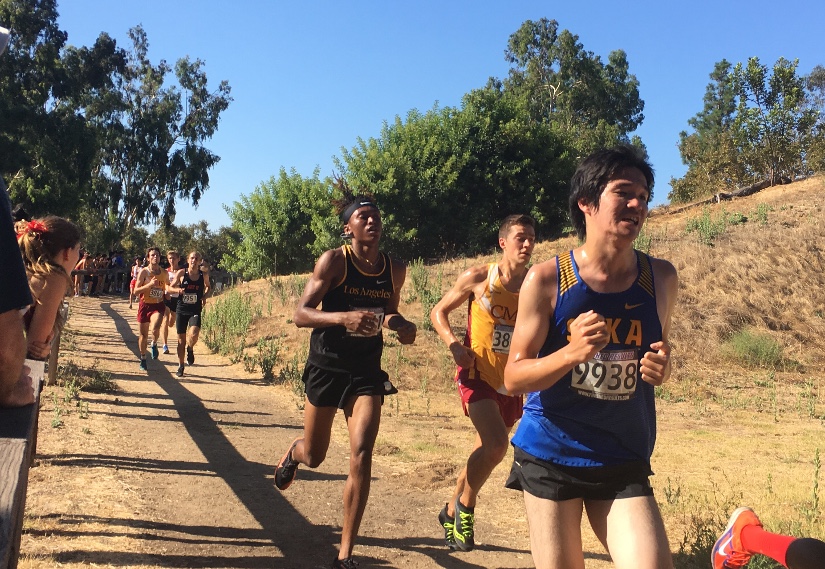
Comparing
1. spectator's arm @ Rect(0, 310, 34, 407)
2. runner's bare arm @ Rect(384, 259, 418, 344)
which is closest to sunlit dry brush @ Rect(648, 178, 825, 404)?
runner's bare arm @ Rect(384, 259, 418, 344)

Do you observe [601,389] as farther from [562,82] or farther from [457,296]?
[562,82]

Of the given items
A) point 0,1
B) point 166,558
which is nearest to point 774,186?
point 166,558

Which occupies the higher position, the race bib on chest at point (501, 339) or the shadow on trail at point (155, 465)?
the race bib on chest at point (501, 339)

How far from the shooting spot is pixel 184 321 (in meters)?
13.1

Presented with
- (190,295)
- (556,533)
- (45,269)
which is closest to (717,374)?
(190,295)

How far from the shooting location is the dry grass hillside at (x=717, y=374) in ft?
22.6

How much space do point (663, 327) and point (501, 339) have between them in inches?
91.5

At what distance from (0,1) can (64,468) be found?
131 feet

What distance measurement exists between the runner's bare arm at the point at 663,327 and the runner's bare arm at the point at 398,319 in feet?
6.06

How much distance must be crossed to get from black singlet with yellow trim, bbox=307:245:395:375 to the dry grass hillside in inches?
85.2

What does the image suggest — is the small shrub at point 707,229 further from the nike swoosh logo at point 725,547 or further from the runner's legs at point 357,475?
the nike swoosh logo at point 725,547

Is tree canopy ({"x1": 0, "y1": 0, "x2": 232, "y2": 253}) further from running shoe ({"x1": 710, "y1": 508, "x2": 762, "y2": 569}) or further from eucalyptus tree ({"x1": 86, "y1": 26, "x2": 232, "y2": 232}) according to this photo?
running shoe ({"x1": 710, "y1": 508, "x2": 762, "y2": 569})

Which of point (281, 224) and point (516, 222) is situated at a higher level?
point (281, 224)

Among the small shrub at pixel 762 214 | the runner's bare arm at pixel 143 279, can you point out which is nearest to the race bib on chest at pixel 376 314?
the runner's bare arm at pixel 143 279
